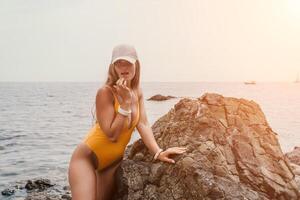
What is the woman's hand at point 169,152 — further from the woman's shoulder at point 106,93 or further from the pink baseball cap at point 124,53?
the pink baseball cap at point 124,53

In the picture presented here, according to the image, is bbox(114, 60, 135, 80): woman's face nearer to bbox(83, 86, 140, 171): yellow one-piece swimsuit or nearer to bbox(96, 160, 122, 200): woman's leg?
bbox(83, 86, 140, 171): yellow one-piece swimsuit

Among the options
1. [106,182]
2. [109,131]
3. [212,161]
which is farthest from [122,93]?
[212,161]

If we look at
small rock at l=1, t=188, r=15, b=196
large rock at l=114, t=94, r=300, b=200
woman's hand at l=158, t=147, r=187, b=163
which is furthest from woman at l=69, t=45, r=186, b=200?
small rock at l=1, t=188, r=15, b=196

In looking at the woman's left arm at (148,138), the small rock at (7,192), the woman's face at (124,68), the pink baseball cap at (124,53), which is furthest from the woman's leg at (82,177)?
the small rock at (7,192)

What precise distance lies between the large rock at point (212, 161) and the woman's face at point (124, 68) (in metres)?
1.56

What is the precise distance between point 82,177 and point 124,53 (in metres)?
1.94

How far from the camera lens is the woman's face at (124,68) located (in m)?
5.61

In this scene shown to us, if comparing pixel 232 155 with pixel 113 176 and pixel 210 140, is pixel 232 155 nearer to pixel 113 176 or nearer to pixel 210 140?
pixel 210 140

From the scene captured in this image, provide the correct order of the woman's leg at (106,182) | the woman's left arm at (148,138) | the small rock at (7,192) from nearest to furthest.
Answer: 1. the woman's leg at (106,182)
2. the woman's left arm at (148,138)
3. the small rock at (7,192)

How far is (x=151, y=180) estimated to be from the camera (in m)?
6.06

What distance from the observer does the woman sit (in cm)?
543

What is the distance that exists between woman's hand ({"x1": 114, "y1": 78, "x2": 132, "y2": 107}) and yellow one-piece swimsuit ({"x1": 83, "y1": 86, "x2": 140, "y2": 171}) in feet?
0.37

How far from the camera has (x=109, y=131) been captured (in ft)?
17.9

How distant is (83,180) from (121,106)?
125 centimetres
